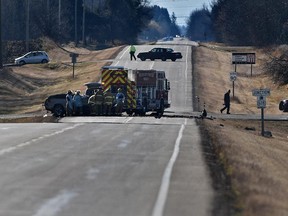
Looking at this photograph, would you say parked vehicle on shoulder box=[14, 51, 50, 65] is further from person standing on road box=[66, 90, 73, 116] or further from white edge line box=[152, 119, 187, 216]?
white edge line box=[152, 119, 187, 216]

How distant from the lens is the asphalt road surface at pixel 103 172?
14102 mm

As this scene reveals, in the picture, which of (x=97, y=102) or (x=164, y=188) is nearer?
(x=164, y=188)

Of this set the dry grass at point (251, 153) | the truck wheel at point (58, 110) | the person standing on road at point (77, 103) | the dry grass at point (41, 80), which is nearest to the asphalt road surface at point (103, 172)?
the dry grass at point (251, 153)

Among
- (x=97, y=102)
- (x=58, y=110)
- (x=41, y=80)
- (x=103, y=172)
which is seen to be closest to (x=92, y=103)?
(x=97, y=102)

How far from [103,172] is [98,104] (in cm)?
2627

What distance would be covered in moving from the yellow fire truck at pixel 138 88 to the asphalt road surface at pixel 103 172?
12775mm

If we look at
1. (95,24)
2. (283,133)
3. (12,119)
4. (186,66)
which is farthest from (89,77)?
(95,24)

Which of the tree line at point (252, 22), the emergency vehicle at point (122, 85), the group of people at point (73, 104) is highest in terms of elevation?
the tree line at point (252, 22)

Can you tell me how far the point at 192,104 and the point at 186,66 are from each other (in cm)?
2373

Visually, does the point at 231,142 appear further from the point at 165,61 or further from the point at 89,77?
the point at 165,61

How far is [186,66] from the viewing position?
82.2 metres

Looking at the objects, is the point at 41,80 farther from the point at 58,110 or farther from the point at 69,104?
the point at 69,104

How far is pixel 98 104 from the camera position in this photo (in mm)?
44844

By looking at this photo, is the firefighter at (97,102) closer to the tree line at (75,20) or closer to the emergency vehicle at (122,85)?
the emergency vehicle at (122,85)
